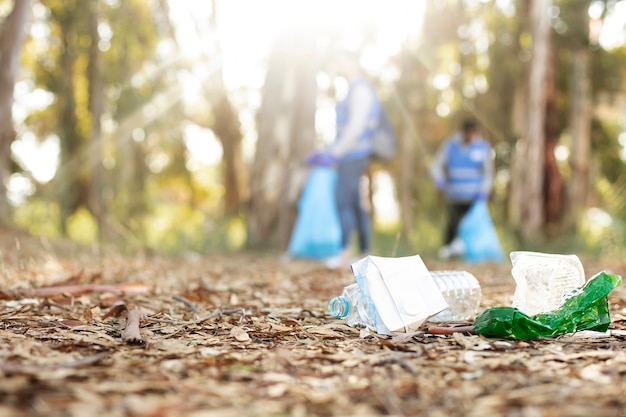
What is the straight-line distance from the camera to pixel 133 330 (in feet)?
9.89

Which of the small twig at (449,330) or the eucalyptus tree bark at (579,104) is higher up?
the eucalyptus tree bark at (579,104)

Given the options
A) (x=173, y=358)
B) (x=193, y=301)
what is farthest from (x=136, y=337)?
(x=193, y=301)

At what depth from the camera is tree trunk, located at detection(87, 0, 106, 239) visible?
Answer: 12172 mm

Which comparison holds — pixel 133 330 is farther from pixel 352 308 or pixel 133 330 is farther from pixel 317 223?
pixel 317 223

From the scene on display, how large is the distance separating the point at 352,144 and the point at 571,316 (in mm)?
3972

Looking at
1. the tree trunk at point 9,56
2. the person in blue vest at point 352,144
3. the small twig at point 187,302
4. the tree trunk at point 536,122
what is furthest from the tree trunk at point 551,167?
the small twig at point 187,302

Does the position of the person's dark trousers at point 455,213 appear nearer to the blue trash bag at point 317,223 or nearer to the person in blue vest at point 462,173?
the person in blue vest at point 462,173

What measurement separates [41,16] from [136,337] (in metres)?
14.7

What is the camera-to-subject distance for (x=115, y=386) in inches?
84.3

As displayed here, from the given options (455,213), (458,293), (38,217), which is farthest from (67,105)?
(458,293)

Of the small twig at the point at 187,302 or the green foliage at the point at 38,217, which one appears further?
the green foliage at the point at 38,217

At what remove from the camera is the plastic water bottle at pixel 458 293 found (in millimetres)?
3799

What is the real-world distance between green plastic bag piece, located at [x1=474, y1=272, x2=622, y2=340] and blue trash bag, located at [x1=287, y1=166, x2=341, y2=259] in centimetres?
582

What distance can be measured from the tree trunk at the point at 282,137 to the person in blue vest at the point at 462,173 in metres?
2.25
